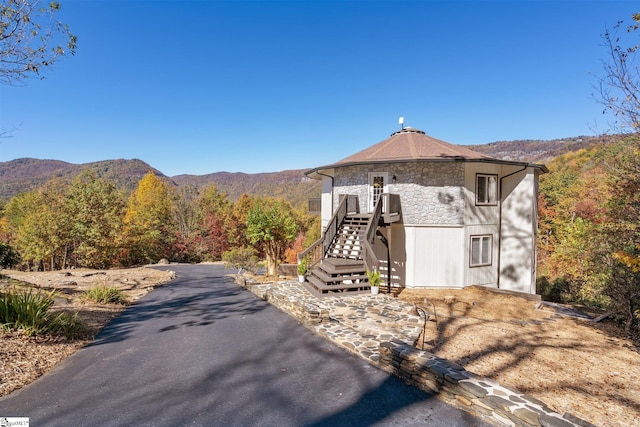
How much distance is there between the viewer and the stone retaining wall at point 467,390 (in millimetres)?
3502

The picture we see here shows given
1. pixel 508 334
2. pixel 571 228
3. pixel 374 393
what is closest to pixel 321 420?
pixel 374 393

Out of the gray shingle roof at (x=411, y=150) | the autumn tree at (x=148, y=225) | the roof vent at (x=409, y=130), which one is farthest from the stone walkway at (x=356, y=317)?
the autumn tree at (x=148, y=225)

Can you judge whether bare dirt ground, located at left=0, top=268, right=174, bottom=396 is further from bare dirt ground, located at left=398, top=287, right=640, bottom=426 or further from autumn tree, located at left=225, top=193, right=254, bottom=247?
autumn tree, located at left=225, top=193, right=254, bottom=247

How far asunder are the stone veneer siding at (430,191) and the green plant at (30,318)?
1110 cm

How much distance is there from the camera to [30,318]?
630 cm

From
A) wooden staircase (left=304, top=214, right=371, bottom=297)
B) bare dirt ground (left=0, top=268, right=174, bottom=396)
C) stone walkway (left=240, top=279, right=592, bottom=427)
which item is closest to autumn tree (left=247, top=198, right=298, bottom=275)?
wooden staircase (left=304, top=214, right=371, bottom=297)

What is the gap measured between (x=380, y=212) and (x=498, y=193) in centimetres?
576

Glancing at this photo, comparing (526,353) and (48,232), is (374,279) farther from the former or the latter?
(48,232)

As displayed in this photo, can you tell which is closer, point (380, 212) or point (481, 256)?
point (380, 212)

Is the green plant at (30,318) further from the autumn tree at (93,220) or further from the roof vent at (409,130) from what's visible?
the autumn tree at (93,220)

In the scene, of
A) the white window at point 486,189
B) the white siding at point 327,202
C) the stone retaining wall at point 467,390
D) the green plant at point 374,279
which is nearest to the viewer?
the stone retaining wall at point 467,390

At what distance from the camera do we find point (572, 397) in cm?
439

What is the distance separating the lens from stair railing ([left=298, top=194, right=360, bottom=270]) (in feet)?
39.7

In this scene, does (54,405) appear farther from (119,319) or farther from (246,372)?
(119,319)
